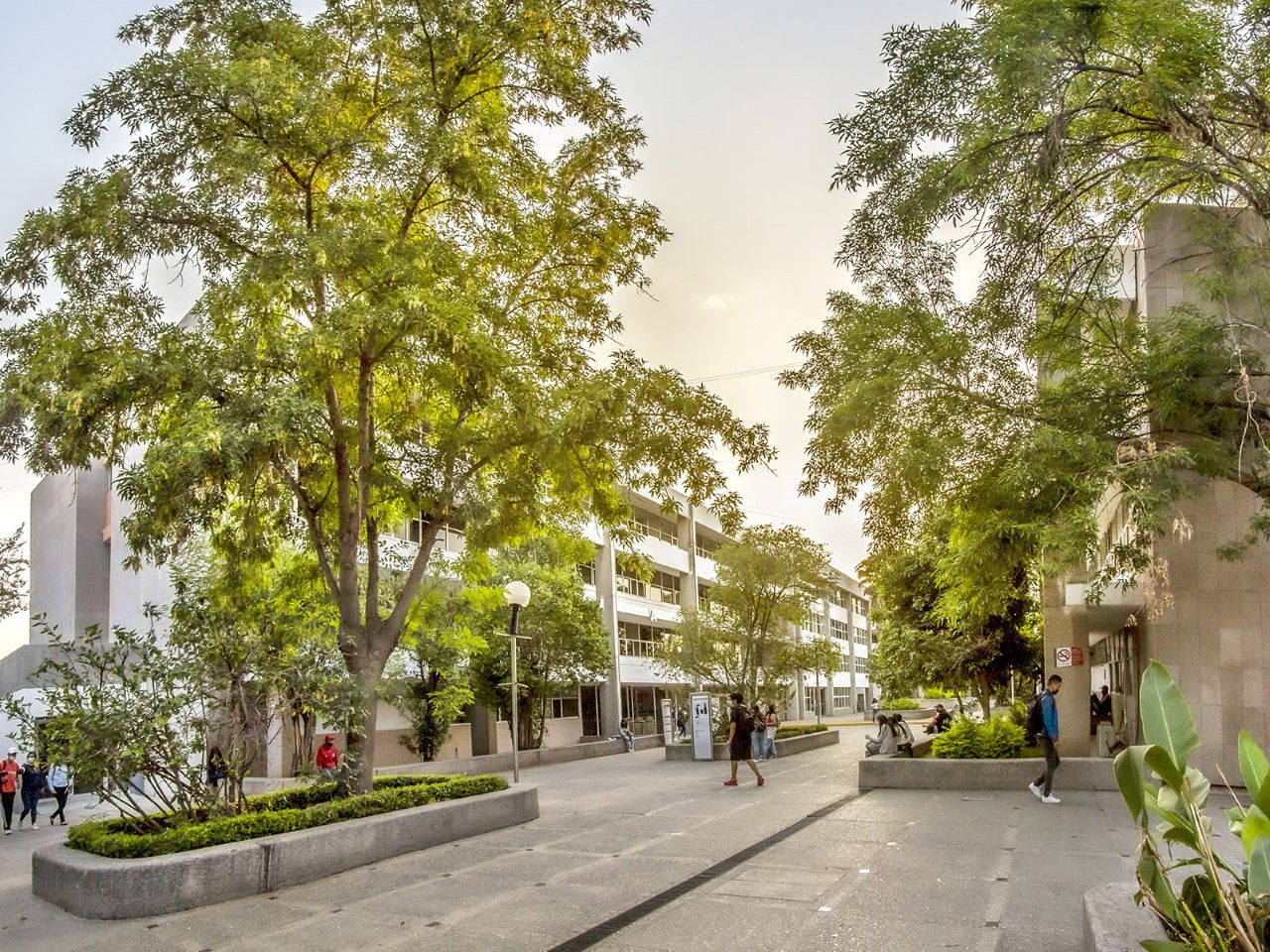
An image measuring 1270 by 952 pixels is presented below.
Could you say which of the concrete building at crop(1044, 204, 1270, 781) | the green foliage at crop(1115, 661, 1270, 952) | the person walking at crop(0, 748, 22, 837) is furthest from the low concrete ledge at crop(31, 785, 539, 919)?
the concrete building at crop(1044, 204, 1270, 781)

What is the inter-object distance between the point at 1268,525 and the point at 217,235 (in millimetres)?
12228

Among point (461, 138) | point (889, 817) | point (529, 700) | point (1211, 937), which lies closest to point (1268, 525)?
point (889, 817)

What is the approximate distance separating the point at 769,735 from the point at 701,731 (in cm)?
180

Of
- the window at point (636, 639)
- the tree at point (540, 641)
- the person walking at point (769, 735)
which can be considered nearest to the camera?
the person walking at point (769, 735)

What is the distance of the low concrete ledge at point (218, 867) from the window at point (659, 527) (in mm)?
35329

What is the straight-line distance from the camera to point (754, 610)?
31.2 metres

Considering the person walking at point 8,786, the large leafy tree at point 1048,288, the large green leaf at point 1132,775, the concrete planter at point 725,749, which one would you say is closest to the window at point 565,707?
the concrete planter at point 725,749

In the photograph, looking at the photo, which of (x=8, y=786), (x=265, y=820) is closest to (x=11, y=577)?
(x=8, y=786)

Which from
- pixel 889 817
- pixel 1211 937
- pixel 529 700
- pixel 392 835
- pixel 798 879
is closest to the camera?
pixel 1211 937

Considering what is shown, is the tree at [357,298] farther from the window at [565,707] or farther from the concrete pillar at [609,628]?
the concrete pillar at [609,628]

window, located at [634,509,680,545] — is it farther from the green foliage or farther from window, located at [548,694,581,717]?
the green foliage

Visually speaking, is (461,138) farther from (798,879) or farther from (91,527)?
(91,527)

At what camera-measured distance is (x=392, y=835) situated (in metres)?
11.3

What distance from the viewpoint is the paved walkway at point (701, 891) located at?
754cm
